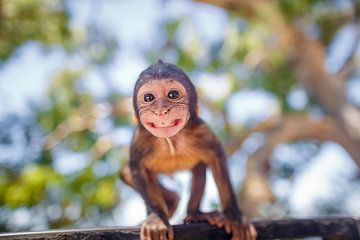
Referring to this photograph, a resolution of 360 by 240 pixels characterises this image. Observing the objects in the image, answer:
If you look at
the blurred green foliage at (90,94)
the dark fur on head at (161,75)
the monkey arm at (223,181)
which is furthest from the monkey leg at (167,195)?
the blurred green foliage at (90,94)

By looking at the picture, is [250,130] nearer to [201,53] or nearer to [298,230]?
[201,53]

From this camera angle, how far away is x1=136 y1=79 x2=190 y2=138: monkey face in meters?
0.69

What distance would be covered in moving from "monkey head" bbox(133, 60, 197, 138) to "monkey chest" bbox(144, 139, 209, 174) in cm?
21

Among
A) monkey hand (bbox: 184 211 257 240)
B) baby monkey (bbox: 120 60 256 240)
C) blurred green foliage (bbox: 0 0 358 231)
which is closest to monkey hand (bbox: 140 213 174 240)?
baby monkey (bbox: 120 60 256 240)

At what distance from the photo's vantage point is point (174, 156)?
1.04m

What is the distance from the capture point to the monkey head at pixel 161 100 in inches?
27.3

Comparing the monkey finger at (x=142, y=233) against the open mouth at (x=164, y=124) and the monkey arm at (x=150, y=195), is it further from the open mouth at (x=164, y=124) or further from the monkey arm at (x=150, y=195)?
the open mouth at (x=164, y=124)

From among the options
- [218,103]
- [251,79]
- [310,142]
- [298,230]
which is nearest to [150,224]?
[298,230]

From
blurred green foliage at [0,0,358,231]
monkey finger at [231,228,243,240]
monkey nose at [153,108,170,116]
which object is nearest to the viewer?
monkey nose at [153,108,170,116]

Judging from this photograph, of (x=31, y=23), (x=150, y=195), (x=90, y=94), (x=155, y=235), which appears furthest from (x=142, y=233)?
(x=90, y=94)

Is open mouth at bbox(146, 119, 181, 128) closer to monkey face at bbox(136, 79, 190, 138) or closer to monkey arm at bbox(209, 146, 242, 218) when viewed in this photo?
monkey face at bbox(136, 79, 190, 138)

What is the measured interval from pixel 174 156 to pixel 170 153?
0.03 m

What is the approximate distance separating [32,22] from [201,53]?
165 centimetres

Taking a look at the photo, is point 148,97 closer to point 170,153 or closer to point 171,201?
point 170,153
